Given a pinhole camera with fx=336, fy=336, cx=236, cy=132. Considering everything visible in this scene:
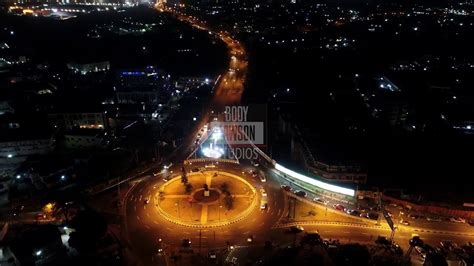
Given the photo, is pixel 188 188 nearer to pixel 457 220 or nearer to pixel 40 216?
pixel 40 216

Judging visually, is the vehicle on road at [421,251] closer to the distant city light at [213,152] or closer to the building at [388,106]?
the distant city light at [213,152]

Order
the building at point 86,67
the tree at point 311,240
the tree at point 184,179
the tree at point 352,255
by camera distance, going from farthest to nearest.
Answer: the building at point 86,67
the tree at point 184,179
the tree at point 311,240
the tree at point 352,255

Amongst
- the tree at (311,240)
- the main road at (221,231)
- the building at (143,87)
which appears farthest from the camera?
the building at (143,87)

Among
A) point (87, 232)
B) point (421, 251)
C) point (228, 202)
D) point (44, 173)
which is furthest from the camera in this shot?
point (44, 173)

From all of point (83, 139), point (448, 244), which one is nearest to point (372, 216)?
point (448, 244)

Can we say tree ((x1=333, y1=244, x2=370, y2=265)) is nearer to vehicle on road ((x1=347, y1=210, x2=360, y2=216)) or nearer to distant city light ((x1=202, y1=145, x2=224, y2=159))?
vehicle on road ((x1=347, y1=210, x2=360, y2=216))

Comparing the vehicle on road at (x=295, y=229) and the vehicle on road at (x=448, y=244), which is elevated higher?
the vehicle on road at (x=295, y=229)

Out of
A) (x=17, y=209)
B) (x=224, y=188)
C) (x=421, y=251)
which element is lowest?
→ (x=421, y=251)

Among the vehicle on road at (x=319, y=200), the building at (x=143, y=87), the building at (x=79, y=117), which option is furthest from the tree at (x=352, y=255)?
the building at (x=143, y=87)
